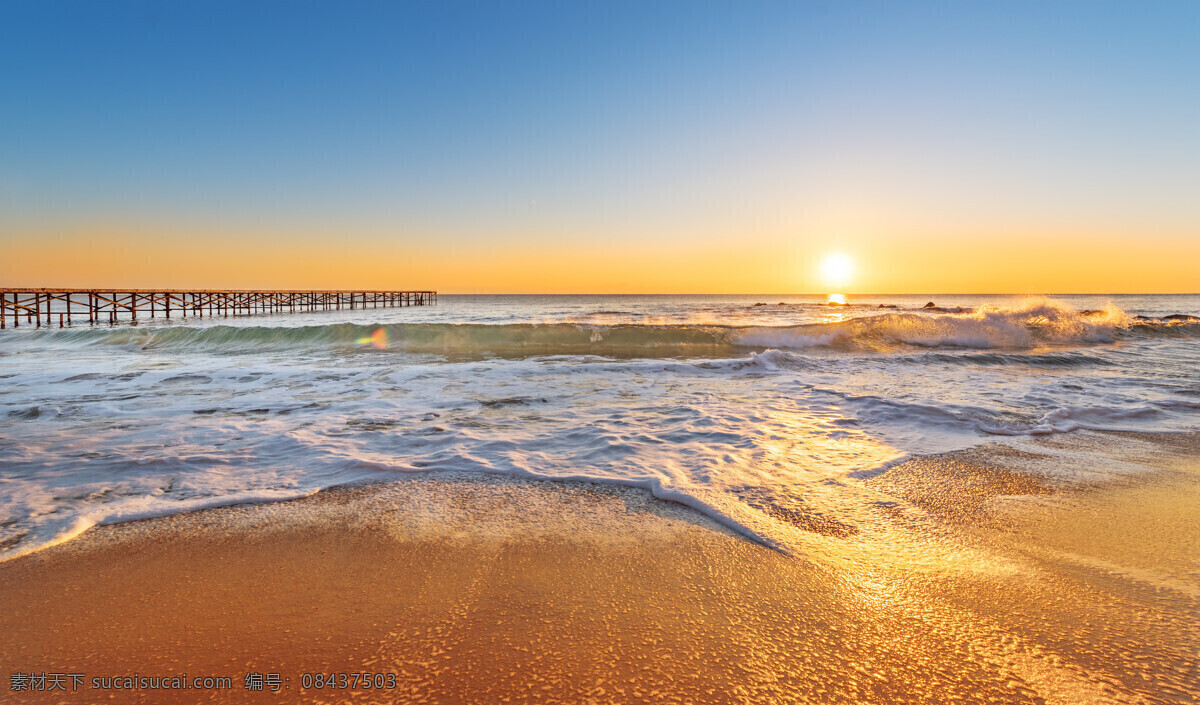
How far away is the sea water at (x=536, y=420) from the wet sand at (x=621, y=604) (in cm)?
48

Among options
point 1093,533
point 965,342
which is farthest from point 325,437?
point 965,342

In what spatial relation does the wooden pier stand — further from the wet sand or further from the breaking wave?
the wet sand

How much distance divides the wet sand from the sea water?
18.8 inches

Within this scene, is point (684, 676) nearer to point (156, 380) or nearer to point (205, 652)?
point (205, 652)

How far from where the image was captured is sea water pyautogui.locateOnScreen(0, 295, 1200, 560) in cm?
350

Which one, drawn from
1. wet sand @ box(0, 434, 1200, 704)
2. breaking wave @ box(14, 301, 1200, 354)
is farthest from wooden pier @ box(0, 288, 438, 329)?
wet sand @ box(0, 434, 1200, 704)

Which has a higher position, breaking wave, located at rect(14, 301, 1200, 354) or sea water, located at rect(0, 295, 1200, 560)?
breaking wave, located at rect(14, 301, 1200, 354)

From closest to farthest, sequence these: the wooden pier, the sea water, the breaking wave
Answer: the sea water < the breaking wave < the wooden pier

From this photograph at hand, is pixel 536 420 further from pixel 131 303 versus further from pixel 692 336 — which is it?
pixel 131 303

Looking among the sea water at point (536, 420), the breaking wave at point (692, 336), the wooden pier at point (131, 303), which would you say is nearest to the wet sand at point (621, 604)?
the sea water at point (536, 420)

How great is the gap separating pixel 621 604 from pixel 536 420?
3770 millimetres

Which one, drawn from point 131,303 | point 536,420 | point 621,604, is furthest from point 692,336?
point 131,303

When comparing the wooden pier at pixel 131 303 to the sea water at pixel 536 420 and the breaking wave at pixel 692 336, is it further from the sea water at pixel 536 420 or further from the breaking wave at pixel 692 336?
the sea water at pixel 536 420

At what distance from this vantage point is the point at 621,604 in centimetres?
207
